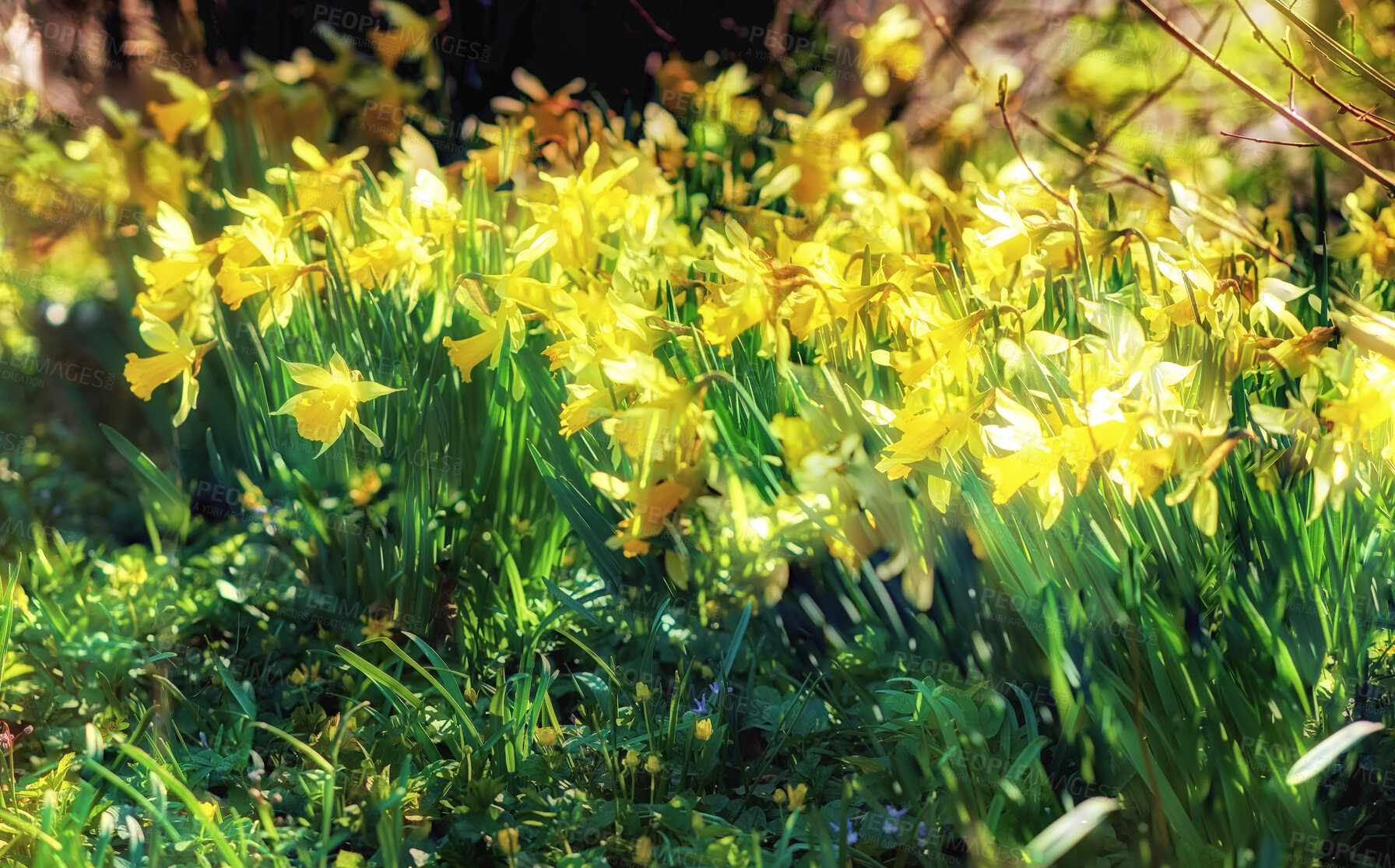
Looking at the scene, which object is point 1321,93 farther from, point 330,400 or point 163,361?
point 163,361

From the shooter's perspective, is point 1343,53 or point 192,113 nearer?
point 1343,53

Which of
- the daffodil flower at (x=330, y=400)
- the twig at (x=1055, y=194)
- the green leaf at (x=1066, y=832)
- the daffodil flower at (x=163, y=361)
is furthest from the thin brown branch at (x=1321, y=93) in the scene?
the daffodil flower at (x=163, y=361)

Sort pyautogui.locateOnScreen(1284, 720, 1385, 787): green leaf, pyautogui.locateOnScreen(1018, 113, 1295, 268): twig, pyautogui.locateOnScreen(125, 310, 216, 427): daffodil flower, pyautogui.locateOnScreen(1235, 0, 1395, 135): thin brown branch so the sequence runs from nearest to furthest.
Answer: pyautogui.locateOnScreen(1284, 720, 1385, 787): green leaf
pyautogui.locateOnScreen(1235, 0, 1395, 135): thin brown branch
pyautogui.locateOnScreen(125, 310, 216, 427): daffodil flower
pyautogui.locateOnScreen(1018, 113, 1295, 268): twig

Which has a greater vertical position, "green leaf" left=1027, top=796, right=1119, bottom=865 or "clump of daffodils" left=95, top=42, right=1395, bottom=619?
"clump of daffodils" left=95, top=42, right=1395, bottom=619

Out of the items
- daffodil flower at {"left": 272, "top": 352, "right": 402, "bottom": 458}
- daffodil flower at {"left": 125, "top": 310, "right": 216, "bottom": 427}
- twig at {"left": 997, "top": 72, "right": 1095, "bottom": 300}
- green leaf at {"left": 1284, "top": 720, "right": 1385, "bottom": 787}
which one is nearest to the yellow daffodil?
daffodil flower at {"left": 125, "top": 310, "right": 216, "bottom": 427}

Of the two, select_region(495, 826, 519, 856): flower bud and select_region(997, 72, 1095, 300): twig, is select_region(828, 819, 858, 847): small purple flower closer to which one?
select_region(495, 826, 519, 856): flower bud

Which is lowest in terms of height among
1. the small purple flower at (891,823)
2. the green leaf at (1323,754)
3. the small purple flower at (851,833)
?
the small purple flower at (851,833)

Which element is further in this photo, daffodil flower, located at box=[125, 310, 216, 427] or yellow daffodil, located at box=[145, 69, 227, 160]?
yellow daffodil, located at box=[145, 69, 227, 160]

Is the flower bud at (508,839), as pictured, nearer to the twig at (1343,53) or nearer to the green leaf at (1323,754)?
the green leaf at (1323,754)

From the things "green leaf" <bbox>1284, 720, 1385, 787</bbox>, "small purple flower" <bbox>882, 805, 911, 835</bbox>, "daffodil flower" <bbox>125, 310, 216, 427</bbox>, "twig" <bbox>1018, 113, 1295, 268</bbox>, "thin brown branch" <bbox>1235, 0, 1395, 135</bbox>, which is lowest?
"small purple flower" <bbox>882, 805, 911, 835</bbox>

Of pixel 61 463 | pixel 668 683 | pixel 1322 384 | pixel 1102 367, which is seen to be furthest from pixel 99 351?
pixel 1322 384

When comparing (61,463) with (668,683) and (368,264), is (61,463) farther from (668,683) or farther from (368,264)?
(668,683)

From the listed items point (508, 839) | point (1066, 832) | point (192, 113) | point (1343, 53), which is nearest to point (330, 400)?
point (508, 839)

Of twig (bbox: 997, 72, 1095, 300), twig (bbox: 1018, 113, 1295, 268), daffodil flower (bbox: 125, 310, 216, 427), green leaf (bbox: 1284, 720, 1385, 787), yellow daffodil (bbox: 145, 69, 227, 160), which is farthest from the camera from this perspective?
yellow daffodil (bbox: 145, 69, 227, 160)
